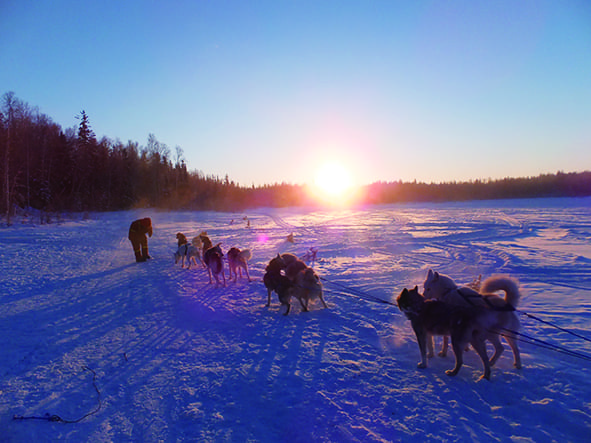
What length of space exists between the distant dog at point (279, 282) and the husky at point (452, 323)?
2.71 metres

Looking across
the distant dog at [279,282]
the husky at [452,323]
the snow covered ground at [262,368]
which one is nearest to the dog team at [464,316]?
the husky at [452,323]

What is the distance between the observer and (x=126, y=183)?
43875 millimetres

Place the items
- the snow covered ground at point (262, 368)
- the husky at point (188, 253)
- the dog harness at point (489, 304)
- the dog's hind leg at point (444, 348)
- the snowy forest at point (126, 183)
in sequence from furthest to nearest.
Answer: the snowy forest at point (126, 183)
the husky at point (188, 253)
the dog's hind leg at point (444, 348)
the dog harness at point (489, 304)
the snow covered ground at point (262, 368)

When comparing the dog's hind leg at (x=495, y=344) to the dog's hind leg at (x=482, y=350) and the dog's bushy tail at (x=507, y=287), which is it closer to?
the dog's hind leg at (x=482, y=350)

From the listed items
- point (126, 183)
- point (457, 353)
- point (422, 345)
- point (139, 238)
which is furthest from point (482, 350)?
point (126, 183)

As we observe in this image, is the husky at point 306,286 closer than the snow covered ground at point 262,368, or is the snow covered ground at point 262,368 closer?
the snow covered ground at point 262,368

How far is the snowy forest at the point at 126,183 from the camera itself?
32.6m

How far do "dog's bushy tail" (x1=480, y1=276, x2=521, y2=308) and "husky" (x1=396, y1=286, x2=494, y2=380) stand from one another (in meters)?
0.33

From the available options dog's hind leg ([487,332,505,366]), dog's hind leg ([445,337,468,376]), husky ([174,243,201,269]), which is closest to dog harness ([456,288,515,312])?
dog's hind leg ([487,332,505,366])

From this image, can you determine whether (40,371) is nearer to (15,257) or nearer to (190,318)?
(190,318)

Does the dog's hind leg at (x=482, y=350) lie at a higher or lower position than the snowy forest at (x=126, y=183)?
lower

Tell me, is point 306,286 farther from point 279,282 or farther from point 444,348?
point 444,348

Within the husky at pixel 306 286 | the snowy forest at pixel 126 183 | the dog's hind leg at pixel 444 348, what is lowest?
the dog's hind leg at pixel 444 348

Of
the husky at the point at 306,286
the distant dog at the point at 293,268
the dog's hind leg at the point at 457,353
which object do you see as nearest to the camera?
the dog's hind leg at the point at 457,353
